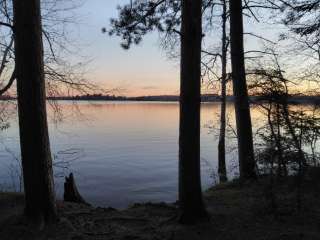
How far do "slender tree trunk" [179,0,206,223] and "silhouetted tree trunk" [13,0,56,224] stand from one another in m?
2.34

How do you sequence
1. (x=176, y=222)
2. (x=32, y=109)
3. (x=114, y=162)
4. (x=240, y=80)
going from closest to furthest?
1. (x=32, y=109)
2. (x=176, y=222)
3. (x=240, y=80)
4. (x=114, y=162)

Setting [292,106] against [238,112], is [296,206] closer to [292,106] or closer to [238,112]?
[292,106]

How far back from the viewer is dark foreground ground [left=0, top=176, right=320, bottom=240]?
23.2 feet

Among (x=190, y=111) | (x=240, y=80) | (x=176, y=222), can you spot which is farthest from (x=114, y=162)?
(x=190, y=111)

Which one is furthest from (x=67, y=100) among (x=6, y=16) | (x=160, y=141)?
(x=160, y=141)

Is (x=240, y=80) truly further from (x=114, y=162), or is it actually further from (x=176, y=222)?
(x=114, y=162)

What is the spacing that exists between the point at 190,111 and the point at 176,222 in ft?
6.32

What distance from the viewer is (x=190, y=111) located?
748 cm

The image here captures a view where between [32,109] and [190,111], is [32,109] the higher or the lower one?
the higher one

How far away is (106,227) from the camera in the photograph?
7.72 meters

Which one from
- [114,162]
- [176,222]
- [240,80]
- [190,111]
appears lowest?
[114,162]

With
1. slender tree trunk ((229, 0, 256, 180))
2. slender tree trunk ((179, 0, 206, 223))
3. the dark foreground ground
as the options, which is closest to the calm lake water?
slender tree trunk ((229, 0, 256, 180))

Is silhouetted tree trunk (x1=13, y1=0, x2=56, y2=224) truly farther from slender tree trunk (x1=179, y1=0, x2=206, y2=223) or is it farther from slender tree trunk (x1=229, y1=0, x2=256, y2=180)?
slender tree trunk (x1=229, y1=0, x2=256, y2=180)

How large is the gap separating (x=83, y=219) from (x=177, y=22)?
671cm
